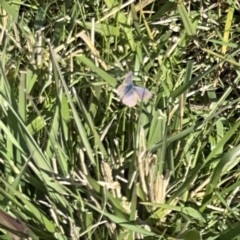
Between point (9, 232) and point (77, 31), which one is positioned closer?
point (9, 232)

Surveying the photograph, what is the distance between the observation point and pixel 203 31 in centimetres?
148

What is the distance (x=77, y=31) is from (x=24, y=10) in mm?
159

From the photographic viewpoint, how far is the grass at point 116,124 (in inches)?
45.5

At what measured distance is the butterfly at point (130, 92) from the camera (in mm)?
1230

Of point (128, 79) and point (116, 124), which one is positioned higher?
point (128, 79)

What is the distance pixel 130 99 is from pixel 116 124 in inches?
3.7

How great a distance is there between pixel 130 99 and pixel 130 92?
2 cm

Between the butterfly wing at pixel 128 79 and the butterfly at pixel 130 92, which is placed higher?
the butterfly wing at pixel 128 79

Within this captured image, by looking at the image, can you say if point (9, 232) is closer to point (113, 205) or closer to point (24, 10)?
point (113, 205)

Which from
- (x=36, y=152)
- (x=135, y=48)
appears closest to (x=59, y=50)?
(x=135, y=48)

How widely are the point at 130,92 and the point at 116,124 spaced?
0.10 metres

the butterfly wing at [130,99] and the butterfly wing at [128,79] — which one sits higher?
the butterfly wing at [128,79]

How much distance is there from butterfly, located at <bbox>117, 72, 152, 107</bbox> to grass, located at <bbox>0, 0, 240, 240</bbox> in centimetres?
2

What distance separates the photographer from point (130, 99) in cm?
124
